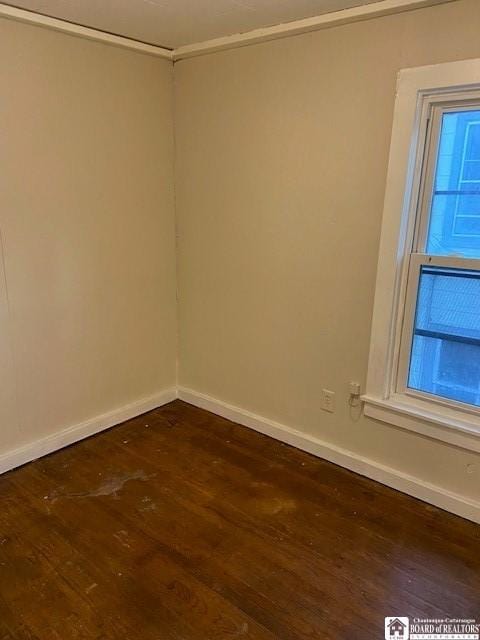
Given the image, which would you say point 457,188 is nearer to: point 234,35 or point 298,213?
point 298,213

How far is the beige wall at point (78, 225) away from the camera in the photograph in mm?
2350

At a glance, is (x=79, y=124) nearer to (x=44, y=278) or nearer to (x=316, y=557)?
(x=44, y=278)

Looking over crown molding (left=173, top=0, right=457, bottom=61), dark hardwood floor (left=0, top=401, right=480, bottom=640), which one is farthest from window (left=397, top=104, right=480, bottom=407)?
dark hardwood floor (left=0, top=401, right=480, bottom=640)

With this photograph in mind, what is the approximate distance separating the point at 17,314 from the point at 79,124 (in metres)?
1.07

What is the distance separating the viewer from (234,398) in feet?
10.2

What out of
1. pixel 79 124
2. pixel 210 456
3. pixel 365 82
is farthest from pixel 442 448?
pixel 79 124

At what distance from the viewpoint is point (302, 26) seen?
89.2 inches
